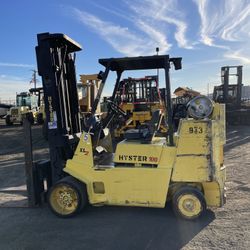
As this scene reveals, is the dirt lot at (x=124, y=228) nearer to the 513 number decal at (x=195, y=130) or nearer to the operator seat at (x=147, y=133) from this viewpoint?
the operator seat at (x=147, y=133)

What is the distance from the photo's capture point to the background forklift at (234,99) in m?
20.8

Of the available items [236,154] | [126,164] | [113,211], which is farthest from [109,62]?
[236,154]

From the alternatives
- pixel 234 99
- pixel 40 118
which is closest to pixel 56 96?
pixel 234 99

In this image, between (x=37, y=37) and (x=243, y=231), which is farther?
(x=37, y=37)

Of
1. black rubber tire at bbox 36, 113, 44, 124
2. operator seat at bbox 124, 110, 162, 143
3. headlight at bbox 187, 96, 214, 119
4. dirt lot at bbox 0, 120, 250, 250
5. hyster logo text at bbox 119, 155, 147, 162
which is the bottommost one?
dirt lot at bbox 0, 120, 250, 250

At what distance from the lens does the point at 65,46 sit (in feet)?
19.1

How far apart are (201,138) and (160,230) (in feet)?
4.52

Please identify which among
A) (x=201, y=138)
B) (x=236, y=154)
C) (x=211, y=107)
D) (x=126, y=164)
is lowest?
(x=236, y=154)

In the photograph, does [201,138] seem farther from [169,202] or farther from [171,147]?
[169,202]

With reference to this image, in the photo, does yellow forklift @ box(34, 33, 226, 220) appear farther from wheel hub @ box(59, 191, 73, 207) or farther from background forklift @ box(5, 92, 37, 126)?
background forklift @ box(5, 92, 37, 126)

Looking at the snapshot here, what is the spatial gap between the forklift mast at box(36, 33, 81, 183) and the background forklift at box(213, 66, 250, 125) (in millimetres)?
16520

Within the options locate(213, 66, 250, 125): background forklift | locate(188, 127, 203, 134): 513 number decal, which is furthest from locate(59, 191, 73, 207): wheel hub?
locate(213, 66, 250, 125): background forklift

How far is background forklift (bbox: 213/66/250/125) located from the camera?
→ 20.8 meters

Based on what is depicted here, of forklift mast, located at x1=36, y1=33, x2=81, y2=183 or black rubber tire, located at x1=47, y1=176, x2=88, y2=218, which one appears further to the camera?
forklift mast, located at x1=36, y1=33, x2=81, y2=183
